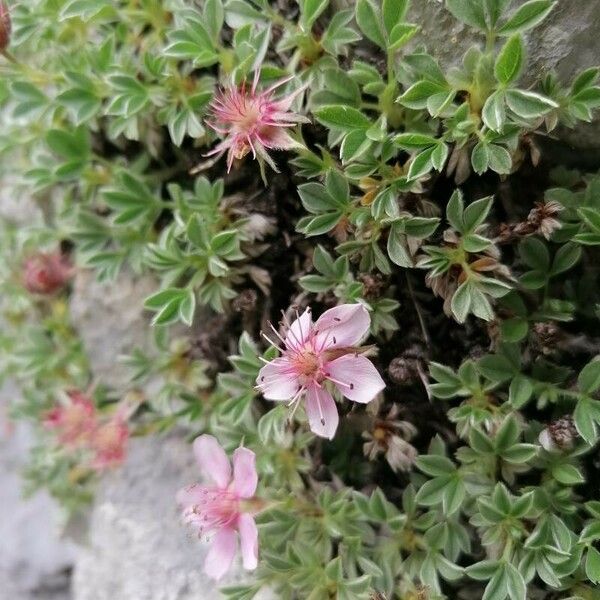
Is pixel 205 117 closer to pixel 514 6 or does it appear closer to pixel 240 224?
pixel 240 224

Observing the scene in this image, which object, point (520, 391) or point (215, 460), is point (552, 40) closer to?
point (520, 391)

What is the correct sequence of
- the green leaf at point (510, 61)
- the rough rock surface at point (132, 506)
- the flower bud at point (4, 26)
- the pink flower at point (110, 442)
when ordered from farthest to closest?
→ the pink flower at point (110, 442) → the rough rock surface at point (132, 506) → the flower bud at point (4, 26) → the green leaf at point (510, 61)

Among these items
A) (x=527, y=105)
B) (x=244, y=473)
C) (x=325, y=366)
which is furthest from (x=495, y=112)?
(x=244, y=473)

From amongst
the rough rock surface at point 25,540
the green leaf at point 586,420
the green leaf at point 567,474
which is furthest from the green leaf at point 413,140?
the rough rock surface at point 25,540

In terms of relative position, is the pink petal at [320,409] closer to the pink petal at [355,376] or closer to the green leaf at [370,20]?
the pink petal at [355,376]

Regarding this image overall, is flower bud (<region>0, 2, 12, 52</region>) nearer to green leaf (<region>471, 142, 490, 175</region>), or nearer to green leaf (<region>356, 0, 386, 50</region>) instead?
green leaf (<region>356, 0, 386, 50</region>)
